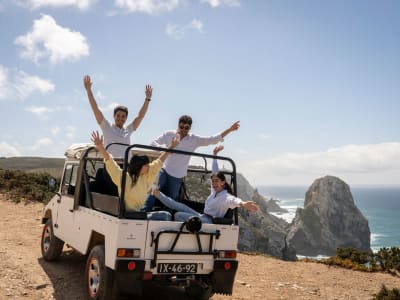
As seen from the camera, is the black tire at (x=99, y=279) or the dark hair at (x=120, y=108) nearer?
the black tire at (x=99, y=279)

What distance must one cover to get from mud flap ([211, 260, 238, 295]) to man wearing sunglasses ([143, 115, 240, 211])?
1.65 meters

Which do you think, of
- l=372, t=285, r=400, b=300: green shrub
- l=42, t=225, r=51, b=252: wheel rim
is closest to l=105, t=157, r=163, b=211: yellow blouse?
l=42, t=225, r=51, b=252: wheel rim

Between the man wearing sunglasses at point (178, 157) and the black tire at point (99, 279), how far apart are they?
1.74 m

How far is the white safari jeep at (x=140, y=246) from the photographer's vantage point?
487cm

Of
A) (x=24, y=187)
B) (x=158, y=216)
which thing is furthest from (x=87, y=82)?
(x=24, y=187)

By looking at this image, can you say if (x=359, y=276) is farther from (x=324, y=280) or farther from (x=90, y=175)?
(x=90, y=175)

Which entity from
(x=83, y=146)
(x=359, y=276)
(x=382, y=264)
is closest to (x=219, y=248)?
(x=83, y=146)

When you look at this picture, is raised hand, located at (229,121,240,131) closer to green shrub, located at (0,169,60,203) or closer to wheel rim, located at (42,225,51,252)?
wheel rim, located at (42,225,51,252)

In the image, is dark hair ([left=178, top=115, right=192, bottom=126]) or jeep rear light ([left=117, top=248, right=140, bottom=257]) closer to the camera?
jeep rear light ([left=117, top=248, right=140, bottom=257])

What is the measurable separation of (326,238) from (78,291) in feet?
408

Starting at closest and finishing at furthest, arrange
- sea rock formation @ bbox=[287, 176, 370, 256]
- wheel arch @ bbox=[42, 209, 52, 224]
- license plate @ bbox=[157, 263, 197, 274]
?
license plate @ bbox=[157, 263, 197, 274] < wheel arch @ bbox=[42, 209, 52, 224] < sea rock formation @ bbox=[287, 176, 370, 256]

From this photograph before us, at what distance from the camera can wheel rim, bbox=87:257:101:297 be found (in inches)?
208

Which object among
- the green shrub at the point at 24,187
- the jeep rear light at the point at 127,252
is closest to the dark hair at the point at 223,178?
the jeep rear light at the point at 127,252

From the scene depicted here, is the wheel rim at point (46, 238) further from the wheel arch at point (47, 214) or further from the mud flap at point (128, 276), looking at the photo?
the mud flap at point (128, 276)
